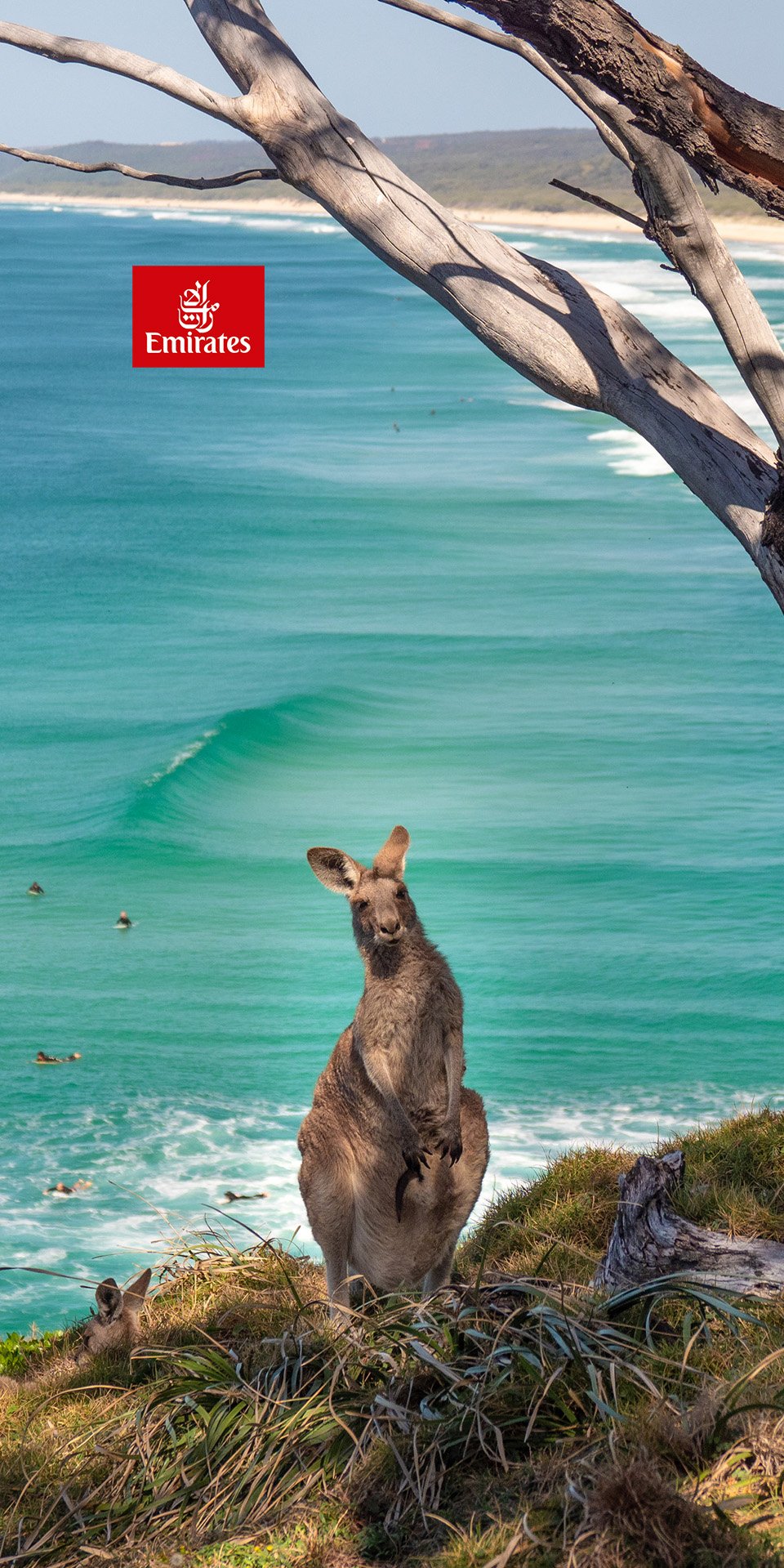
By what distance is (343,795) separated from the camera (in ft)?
74.1

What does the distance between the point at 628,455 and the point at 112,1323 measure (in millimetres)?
47330

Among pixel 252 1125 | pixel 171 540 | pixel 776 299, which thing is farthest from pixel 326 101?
pixel 776 299

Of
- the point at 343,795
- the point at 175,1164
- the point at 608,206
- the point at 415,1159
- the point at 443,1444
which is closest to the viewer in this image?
the point at 443,1444

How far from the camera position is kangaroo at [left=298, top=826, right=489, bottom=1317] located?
422 cm

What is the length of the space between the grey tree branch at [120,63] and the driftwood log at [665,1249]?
3406mm

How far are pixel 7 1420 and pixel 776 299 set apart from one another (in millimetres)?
73390

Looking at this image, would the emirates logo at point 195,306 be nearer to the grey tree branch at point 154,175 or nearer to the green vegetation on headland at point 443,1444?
the grey tree branch at point 154,175

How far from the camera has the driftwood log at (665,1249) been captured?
14.5 feet

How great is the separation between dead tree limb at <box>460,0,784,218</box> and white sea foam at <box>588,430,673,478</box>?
137 feet

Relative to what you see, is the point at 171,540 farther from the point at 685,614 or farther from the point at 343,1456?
the point at 343,1456

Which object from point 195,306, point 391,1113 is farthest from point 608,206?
point 195,306

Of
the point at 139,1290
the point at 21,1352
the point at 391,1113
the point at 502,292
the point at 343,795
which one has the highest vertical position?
the point at 502,292

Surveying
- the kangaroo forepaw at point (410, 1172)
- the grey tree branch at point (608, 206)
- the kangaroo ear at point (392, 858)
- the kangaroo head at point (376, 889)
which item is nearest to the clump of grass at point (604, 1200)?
the kangaroo forepaw at point (410, 1172)

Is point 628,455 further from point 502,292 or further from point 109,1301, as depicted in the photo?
point 109,1301
